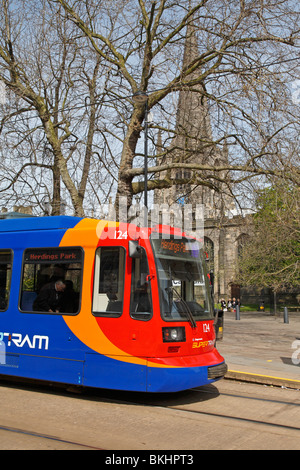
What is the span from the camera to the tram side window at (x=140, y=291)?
23.9ft

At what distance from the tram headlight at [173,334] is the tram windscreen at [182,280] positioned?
0.15 m

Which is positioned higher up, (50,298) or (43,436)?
(50,298)

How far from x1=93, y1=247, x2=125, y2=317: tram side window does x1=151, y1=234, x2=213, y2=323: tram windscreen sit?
60 cm

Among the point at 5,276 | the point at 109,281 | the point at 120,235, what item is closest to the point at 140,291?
the point at 109,281

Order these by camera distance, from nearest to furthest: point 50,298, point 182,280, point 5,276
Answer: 1. point 182,280
2. point 50,298
3. point 5,276

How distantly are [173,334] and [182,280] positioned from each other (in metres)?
0.94

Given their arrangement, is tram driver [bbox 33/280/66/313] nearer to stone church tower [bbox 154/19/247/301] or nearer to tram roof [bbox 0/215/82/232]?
tram roof [bbox 0/215/82/232]

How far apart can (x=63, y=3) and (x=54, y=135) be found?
3972mm

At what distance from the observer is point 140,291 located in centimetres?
735

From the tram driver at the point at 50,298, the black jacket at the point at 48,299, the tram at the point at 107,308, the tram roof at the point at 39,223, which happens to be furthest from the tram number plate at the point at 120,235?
the black jacket at the point at 48,299

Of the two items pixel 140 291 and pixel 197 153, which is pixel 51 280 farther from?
pixel 197 153

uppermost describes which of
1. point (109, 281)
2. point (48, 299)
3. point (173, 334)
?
point (109, 281)
